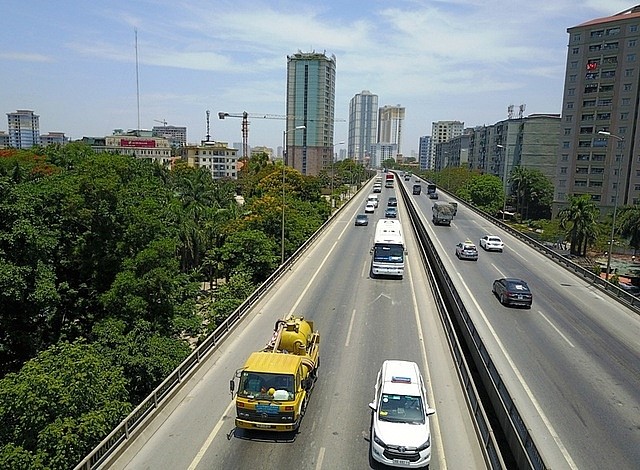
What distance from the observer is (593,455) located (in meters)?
12.9

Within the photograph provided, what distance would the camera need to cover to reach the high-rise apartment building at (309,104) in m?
165

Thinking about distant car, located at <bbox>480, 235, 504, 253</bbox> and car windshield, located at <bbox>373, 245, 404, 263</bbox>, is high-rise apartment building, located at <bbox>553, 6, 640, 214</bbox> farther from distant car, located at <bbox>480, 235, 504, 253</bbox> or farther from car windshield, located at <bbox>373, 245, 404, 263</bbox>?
car windshield, located at <bbox>373, 245, 404, 263</bbox>

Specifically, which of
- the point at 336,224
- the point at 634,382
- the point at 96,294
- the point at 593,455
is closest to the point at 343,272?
the point at 96,294

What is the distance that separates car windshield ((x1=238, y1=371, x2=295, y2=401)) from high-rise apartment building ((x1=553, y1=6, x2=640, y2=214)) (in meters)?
75.3

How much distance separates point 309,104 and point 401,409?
16257 cm

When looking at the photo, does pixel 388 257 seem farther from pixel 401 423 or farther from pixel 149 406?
pixel 149 406

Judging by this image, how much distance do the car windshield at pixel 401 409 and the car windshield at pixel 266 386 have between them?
7.98 ft

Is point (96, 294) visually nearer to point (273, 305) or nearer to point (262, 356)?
point (273, 305)

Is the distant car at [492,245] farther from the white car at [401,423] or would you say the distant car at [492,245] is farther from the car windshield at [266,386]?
the car windshield at [266,386]

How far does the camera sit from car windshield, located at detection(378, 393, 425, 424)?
1241 cm

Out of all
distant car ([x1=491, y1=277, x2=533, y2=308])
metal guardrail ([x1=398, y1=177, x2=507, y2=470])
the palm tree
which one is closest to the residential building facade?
the palm tree

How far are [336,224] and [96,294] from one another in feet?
108

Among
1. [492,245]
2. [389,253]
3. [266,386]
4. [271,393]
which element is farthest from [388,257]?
[271,393]

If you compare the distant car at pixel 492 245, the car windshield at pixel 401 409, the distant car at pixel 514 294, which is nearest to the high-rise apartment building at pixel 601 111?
the distant car at pixel 492 245
